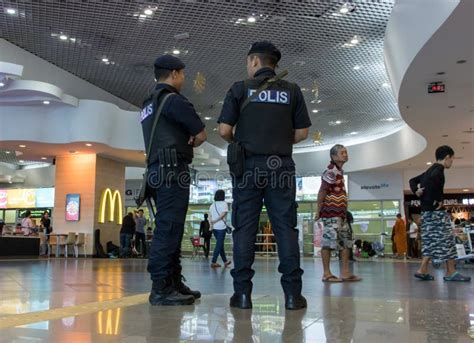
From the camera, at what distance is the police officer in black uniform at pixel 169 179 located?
124 inches

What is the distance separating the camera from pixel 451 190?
22688 millimetres

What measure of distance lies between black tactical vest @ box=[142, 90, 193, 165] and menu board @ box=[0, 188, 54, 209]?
79.5ft

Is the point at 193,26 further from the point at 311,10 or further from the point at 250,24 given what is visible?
the point at 311,10

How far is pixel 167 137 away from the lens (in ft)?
10.7

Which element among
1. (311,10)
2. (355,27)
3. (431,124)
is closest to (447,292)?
(311,10)

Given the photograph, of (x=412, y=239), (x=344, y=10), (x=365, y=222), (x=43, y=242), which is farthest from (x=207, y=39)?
(x=365, y=222)

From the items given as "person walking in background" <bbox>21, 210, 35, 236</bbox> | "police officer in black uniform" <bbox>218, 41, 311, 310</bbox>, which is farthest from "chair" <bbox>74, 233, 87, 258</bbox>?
"police officer in black uniform" <bbox>218, 41, 311, 310</bbox>

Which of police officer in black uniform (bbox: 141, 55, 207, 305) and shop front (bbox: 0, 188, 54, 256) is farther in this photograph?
shop front (bbox: 0, 188, 54, 256)

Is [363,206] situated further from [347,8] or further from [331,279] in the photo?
[331,279]

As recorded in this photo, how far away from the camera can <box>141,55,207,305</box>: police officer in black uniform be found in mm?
3143

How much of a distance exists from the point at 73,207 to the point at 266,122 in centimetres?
1577

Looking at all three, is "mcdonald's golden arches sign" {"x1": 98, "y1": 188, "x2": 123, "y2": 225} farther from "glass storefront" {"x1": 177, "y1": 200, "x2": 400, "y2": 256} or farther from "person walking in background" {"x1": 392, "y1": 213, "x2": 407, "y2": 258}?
"person walking in background" {"x1": 392, "y1": 213, "x2": 407, "y2": 258}

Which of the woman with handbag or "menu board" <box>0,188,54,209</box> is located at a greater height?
"menu board" <box>0,188,54,209</box>

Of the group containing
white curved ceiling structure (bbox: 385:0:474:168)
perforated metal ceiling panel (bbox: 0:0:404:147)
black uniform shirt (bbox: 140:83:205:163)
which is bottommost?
black uniform shirt (bbox: 140:83:205:163)
